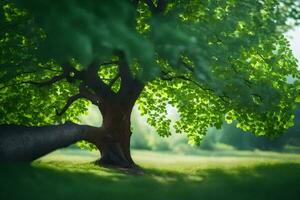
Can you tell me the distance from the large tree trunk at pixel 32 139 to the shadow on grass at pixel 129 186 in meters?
1.06

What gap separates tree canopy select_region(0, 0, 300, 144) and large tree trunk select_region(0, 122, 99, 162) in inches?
117

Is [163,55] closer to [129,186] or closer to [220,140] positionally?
[129,186]

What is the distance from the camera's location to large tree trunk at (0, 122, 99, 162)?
16969 mm

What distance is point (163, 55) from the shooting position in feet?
38.4

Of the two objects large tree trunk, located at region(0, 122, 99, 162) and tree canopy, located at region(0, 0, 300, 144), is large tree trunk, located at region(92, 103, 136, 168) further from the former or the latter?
large tree trunk, located at region(0, 122, 99, 162)

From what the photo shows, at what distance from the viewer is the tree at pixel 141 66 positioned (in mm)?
8227

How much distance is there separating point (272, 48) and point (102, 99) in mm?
9567

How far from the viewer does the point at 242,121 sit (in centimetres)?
2642

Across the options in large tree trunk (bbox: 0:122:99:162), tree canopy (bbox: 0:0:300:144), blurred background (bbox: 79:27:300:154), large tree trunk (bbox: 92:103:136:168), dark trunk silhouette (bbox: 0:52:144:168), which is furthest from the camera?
blurred background (bbox: 79:27:300:154)

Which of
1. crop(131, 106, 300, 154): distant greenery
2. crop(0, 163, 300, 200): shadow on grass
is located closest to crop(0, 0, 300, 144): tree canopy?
crop(0, 163, 300, 200): shadow on grass

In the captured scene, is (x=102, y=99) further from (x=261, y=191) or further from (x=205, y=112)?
(x=261, y=191)

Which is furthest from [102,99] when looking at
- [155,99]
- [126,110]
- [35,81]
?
[155,99]

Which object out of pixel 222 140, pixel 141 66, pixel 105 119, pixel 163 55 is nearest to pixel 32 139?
pixel 141 66

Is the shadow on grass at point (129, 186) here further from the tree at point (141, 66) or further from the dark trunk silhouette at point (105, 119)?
the dark trunk silhouette at point (105, 119)
